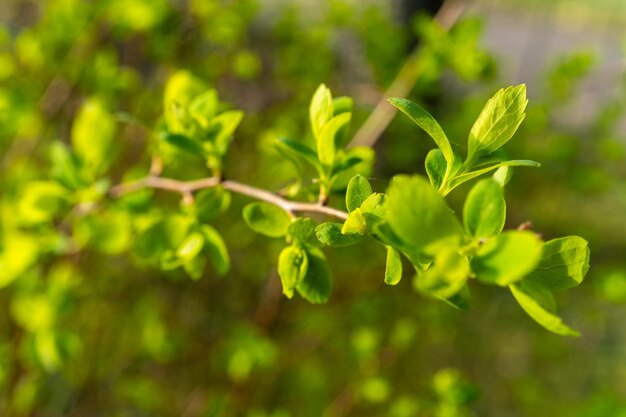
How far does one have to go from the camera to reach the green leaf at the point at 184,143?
692 mm

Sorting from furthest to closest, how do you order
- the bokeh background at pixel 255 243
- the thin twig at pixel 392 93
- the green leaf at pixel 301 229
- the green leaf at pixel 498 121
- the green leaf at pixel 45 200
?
the thin twig at pixel 392 93, the bokeh background at pixel 255 243, the green leaf at pixel 45 200, the green leaf at pixel 301 229, the green leaf at pixel 498 121

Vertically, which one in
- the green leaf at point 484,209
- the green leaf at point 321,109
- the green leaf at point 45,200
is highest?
the green leaf at point 484,209

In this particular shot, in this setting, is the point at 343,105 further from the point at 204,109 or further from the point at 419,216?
the point at 419,216

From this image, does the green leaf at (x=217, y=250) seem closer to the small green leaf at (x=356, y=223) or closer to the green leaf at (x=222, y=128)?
the green leaf at (x=222, y=128)

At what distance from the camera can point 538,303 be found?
45 centimetres

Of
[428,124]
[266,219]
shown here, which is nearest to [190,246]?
[266,219]

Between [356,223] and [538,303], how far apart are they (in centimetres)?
14

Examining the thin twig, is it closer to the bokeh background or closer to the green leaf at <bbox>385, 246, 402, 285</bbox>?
the bokeh background

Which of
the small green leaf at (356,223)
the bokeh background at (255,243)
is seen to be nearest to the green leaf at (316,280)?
the small green leaf at (356,223)

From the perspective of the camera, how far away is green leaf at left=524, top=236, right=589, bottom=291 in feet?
1.54

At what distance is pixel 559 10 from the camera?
266 inches

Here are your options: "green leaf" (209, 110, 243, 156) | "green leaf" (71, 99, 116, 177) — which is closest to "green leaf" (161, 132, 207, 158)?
"green leaf" (209, 110, 243, 156)

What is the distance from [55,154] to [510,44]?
4.99 m

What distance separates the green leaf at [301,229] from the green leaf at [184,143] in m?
0.18
